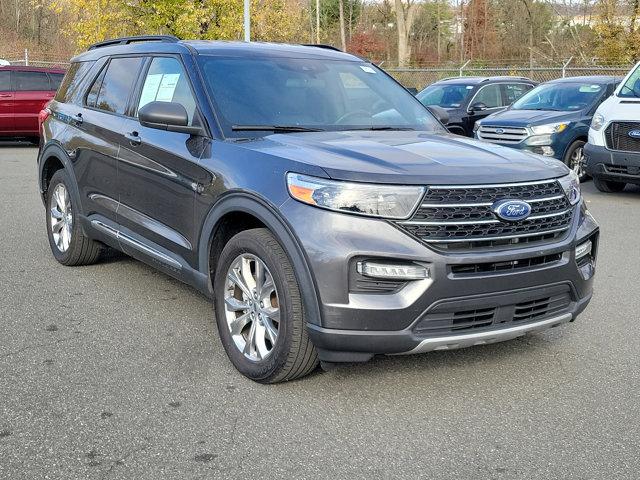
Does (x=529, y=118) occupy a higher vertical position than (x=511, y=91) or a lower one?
lower

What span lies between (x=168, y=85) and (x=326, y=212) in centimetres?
196

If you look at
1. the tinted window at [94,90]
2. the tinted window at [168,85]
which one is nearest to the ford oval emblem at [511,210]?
the tinted window at [168,85]

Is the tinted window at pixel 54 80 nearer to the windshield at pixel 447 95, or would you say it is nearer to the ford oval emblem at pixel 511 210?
the windshield at pixel 447 95

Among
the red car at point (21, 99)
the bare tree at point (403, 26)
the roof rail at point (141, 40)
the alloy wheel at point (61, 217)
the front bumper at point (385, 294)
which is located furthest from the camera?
the bare tree at point (403, 26)

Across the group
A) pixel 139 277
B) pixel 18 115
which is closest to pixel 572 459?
pixel 139 277

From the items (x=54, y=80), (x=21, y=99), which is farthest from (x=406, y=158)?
(x=54, y=80)

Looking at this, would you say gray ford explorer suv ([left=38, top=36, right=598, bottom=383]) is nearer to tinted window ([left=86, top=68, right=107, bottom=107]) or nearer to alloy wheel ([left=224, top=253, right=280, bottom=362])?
alloy wheel ([left=224, top=253, right=280, bottom=362])

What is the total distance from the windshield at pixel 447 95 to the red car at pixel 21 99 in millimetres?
8358

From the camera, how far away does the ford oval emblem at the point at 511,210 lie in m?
3.84

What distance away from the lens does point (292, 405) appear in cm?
395

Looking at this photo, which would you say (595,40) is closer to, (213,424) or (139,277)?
(139,277)

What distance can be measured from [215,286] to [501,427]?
1.68 meters

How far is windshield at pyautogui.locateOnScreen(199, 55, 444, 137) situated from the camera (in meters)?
4.80

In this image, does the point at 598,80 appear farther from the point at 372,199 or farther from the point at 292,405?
the point at 292,405
